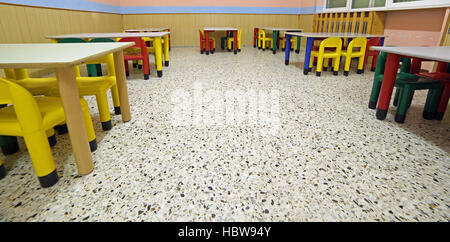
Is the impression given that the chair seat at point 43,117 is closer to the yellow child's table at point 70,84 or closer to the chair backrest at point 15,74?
the yellow child's table at point 70,84

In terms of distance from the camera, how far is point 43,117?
45.1 inches

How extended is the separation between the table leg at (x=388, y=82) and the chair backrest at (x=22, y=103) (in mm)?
2312

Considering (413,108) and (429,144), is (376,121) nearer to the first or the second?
(429,144)

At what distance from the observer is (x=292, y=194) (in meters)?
1.18

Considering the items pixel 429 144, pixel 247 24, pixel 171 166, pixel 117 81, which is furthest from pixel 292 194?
pixel 247 24

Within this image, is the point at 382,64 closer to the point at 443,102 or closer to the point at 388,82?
the point at 388,82

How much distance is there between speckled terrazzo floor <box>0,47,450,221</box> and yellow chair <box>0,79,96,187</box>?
0.12 metres

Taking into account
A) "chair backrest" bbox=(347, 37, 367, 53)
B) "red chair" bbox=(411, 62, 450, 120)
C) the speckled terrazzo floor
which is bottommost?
the speckled terrazzo floor

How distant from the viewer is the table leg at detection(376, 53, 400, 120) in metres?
1.88

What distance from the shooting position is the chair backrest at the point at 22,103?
998mm

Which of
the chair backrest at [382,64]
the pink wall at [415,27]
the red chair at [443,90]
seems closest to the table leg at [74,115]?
the chair backrest at [382,64]

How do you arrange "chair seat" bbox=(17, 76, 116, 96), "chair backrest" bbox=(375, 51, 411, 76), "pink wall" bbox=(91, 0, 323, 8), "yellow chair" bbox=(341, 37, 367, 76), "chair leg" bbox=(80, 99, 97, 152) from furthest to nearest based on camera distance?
"pink wall" bbox=(91, 0, 323, 8) → "yellow chair" bbox=(341, 37, 367, 76) → "chair backrest" bbox=(375, 51, 411, 76) → "chair seat" bbox=(17, 76, 116, 96) → "chair leg" bbox=(80, 99, 97, 152)

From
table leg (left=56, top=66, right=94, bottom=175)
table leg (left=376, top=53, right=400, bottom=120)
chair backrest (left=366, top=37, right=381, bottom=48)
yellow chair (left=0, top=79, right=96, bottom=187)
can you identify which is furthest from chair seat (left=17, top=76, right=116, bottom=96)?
chair backrest (left=366, top=37, right=381, bottom=48)

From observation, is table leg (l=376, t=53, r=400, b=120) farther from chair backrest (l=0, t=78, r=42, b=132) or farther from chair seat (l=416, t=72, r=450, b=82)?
chair backrest (l=0, t=78, r=42, b=132)
